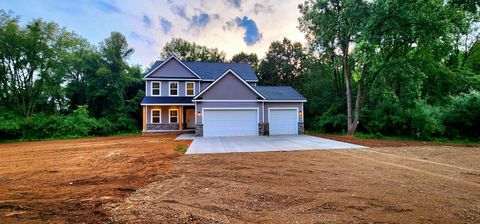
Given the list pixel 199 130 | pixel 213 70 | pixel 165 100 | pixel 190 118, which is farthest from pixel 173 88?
pixel 199 130

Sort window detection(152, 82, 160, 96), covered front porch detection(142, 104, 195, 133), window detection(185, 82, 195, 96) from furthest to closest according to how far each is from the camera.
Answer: window detection(185, 82, 195, 96)
window detection(152, 82, 160, 96)
covered front porch detection(142, 104, 195, 133)

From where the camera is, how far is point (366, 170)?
597 cm

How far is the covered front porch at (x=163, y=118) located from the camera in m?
18.7

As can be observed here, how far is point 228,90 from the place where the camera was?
1520 cm

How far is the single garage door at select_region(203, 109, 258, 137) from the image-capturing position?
15.0m

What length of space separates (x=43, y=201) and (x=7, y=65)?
22665mm

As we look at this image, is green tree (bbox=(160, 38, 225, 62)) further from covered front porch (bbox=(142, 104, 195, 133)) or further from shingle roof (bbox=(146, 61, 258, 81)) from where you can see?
covered front porch (bbox=(142, 104, 195, 133))

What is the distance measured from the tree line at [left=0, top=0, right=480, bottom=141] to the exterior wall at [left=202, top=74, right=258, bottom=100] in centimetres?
725

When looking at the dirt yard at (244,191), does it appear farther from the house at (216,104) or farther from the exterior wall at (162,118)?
the exterior wall at (162,118)

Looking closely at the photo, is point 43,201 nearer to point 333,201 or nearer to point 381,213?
point 333,201

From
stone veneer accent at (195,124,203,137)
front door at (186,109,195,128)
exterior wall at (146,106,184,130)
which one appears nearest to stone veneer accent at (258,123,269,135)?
stone veneer accent at (195,124,203,137)

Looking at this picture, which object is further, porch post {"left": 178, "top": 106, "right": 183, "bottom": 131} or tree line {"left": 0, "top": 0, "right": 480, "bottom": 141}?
porch post {"left": 178, "top": 106, "right": 183, "bottom": 131}

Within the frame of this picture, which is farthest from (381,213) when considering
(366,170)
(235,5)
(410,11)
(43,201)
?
(235,5)

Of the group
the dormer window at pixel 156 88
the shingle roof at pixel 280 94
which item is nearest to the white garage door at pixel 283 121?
the shingle roof at pixel 280 94
